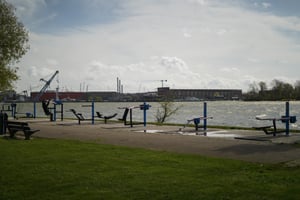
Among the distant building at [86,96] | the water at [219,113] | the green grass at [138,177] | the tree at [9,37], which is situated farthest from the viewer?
the distant building at [86,96]

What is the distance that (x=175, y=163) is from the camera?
849cm

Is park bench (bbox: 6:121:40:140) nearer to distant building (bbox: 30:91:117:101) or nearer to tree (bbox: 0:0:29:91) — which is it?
tree (bbox: 0:0:29:91)

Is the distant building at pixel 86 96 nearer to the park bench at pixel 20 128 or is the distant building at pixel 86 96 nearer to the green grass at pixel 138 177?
the park bench at pixel 20 128

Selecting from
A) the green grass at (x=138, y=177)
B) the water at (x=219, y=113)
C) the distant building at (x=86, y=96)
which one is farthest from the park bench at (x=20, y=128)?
the distant building at (x=86, y=96)

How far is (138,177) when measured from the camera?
23.0 ft

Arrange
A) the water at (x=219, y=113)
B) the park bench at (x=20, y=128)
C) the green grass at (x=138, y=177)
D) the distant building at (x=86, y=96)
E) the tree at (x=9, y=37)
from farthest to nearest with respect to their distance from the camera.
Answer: the distant building at (x=86, y=96)
the water at (x=219, y=113)
the tree at (x=9, y=37)
the park bench at (x=20, y=128)
the green grass at (x=138, y=177)

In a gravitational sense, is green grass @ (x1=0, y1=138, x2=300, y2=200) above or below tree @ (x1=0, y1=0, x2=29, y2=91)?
below

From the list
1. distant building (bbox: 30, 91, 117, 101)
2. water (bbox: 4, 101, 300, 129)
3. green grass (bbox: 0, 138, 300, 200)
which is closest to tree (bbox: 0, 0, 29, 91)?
water (bbox: 4, 101, 300, 129)

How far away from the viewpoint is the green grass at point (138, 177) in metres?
5.92

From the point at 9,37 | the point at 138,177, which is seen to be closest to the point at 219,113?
the point at 9,37

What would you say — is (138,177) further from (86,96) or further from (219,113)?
(86,96)

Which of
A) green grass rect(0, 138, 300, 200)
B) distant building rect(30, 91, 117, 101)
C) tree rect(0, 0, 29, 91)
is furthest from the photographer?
distant building rect(30, 91, 117, 101)

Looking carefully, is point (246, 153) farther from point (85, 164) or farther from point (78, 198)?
point (78, 198)

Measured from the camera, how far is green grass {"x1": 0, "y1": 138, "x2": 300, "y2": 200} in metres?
5.92
